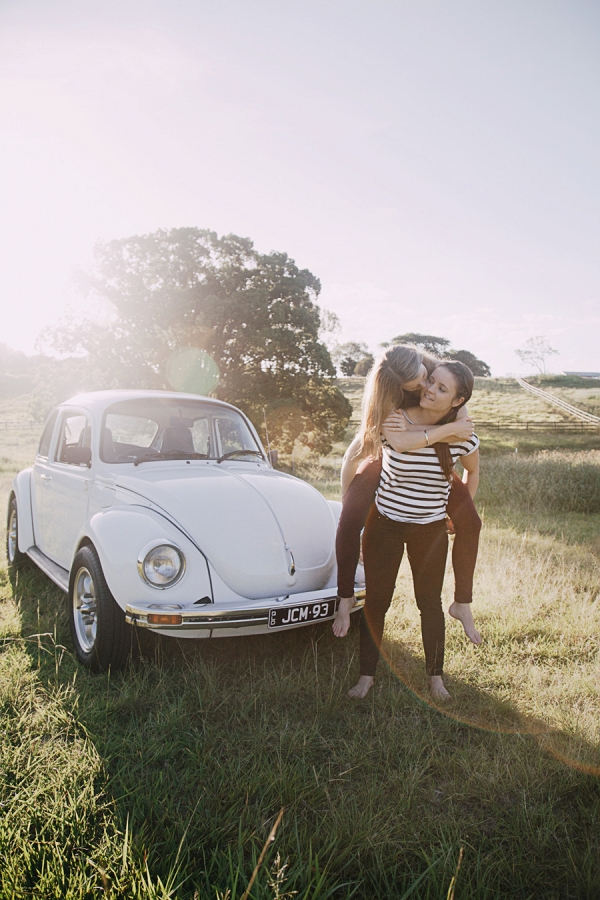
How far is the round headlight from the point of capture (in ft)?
9.77

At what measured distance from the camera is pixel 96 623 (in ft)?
10.4

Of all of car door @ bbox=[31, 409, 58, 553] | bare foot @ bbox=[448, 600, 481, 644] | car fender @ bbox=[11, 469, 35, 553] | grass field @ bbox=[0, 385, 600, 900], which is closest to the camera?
grass field @ bbox=[0, 385, 600, 900]

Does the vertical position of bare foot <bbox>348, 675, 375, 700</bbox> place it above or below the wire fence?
above

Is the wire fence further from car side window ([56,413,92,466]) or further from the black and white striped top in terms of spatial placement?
the black and white striped top

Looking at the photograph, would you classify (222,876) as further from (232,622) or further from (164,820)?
(232,622)

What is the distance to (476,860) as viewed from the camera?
6.33 feet

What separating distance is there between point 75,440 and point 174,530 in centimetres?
202

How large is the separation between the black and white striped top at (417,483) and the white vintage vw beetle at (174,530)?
2.27 ft

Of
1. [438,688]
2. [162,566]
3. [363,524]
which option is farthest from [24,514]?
[438,688]

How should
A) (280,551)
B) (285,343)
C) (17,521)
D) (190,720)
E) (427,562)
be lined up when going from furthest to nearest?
1. (285,343)
2. (17,521)
3. (280,551)
4. (427,562)
5. (190,720)

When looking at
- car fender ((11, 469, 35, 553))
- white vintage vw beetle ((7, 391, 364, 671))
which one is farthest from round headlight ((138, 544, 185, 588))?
car fender ((11, 469, 35, 553))

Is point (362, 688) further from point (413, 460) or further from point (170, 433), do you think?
point (170, 433)

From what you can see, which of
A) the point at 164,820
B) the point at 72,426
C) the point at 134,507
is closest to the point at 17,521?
the point at 72,426

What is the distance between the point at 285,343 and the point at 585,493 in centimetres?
1225
